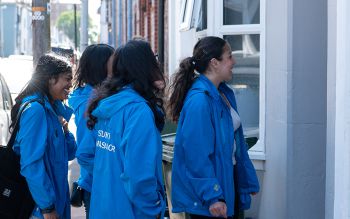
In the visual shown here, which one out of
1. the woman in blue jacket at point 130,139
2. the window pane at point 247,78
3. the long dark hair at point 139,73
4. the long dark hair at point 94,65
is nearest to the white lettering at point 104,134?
the woman in blue jacket at point 130,139

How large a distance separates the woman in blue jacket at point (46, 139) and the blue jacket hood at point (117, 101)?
0.64 m

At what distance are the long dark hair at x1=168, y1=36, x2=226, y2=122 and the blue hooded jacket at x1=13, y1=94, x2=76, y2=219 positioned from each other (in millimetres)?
773

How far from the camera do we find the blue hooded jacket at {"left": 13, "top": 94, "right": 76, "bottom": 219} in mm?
4312

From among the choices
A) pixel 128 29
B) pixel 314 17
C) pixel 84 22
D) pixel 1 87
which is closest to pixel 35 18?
pixel 1 87

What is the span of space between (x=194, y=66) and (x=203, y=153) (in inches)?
24.8

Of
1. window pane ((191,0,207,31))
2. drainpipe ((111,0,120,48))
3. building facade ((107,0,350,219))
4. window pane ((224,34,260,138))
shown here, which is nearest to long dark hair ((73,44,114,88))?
building facade ((107,0,350,219))

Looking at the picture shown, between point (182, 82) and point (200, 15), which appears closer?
point (182, 82)

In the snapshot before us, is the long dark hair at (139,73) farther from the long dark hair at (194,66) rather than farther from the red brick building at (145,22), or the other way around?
the red brick building at (145,22)

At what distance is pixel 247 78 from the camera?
6.69 m

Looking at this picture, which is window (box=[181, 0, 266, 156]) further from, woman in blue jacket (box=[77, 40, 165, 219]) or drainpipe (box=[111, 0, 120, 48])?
drainpipe (box=[111, 0, 120, 48])

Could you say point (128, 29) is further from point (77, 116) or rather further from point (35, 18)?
point (77, 116)

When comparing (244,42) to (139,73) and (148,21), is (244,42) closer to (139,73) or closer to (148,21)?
(139,73)

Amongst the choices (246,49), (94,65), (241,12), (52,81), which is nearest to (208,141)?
(52,81)

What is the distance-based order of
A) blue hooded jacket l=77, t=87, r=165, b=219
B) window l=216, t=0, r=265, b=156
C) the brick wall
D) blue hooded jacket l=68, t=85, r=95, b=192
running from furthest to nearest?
the brick wall → window l=216, t=0, r=265, b=156 → blue hooded jacket l=68, t=85, r=95, b=192 → blue hooded jacket l=77, t=87, r=165, b=219
